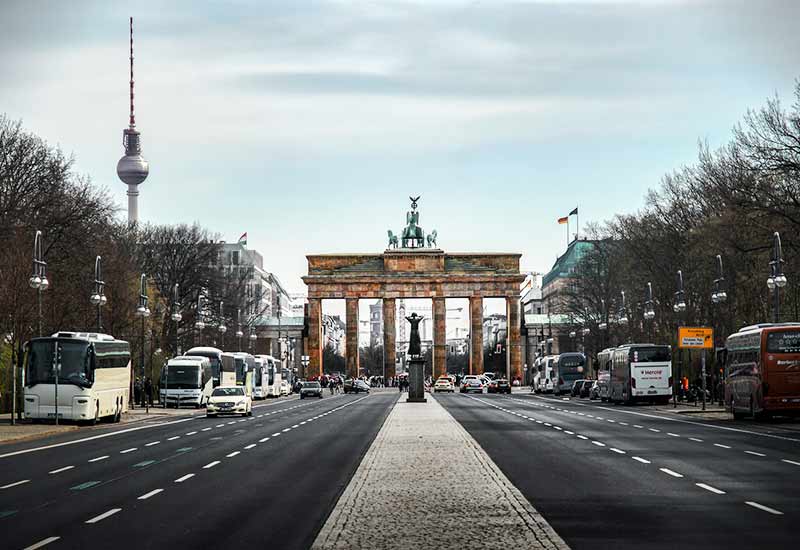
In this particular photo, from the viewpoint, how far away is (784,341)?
44.2 metres

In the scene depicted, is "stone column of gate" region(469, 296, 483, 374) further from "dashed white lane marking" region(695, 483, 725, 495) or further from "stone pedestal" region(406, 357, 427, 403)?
"dashed white lane marking" region(695, 483, 725, 495)

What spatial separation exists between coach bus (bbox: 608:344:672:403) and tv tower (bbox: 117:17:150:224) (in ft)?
407

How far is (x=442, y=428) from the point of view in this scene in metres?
43.0

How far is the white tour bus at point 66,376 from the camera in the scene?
46.6 meters

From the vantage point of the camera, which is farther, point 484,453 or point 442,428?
point 442,428

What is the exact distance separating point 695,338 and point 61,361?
27.6 metres

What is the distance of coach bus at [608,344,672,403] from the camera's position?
68438mm

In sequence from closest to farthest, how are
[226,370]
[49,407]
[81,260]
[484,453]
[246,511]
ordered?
[246,511] → [484,453] → [49,407] → [81,260] → [226,370]

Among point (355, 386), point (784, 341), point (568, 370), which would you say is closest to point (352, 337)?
point (355, 386)

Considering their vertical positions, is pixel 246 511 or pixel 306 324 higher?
pixel 306 324

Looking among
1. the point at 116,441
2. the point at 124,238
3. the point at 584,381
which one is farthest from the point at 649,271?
the point at 116,441

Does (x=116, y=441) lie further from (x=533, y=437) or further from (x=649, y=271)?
(x=649, y=271)

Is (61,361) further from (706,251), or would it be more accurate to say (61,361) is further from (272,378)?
(272,378)

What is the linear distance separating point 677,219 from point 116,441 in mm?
52927
